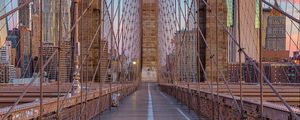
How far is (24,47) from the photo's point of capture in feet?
57.3

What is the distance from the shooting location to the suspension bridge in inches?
314

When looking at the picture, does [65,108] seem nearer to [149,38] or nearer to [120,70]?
[120,70]

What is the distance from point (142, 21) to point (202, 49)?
126 ft

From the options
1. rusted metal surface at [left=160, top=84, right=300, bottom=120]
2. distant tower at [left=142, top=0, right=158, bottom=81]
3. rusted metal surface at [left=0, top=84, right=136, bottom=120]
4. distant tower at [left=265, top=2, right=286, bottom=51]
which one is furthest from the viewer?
distant tower at [left=142, top=0, right=158, bottom=81]

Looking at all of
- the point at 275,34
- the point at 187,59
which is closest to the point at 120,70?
the point at 187,59

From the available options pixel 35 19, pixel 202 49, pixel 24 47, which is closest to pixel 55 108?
pixel 35 19

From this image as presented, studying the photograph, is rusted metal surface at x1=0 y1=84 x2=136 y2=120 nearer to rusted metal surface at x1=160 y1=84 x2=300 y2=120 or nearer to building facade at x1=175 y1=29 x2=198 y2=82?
rusted metal surface at x1=160 y1=84 x2=300 y2=120

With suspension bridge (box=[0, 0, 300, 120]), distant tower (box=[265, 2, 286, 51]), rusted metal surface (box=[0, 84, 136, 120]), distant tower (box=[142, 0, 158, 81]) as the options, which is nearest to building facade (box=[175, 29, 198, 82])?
suspension bridge (box=[0, 0, 300, 120])

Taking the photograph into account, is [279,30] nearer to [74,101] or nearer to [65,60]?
[65,60]

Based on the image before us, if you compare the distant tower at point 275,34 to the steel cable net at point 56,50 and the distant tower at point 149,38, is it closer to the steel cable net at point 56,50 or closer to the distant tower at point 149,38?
the steel cable net at point 56,50

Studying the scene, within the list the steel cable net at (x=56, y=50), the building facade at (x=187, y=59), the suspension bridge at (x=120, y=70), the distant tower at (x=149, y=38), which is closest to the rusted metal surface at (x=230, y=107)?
the suspension bridge at (x=120, y=70)

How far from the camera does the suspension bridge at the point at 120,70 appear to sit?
7.97 metres

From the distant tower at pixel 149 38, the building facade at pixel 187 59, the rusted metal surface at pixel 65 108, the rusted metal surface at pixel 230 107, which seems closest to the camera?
the rusted metal surface at pixel 230 107

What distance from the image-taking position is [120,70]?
32.2m
